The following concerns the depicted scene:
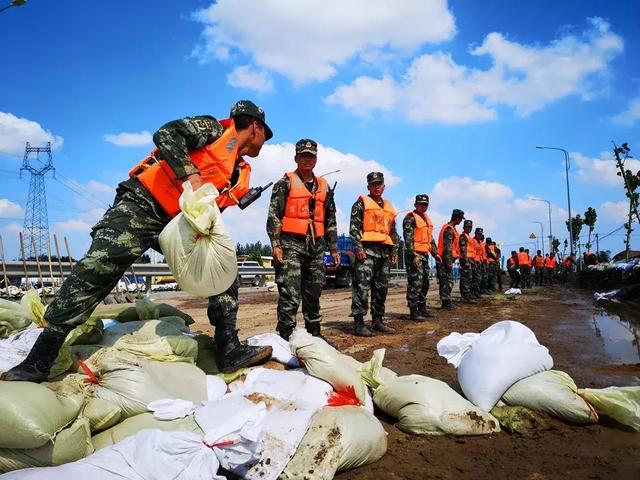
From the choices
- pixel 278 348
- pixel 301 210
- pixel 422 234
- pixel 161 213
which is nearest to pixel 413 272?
pixel 422 234

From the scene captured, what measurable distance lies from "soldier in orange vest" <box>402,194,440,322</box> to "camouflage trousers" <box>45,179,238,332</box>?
543 centimetres

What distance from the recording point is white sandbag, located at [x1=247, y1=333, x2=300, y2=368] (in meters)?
2.89

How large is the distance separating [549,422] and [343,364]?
3.66ft

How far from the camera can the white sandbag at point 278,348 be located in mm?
2889

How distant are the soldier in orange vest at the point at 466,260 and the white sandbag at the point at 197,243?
9.46 metres

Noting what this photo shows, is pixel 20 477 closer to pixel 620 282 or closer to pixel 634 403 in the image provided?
pixel 634 403

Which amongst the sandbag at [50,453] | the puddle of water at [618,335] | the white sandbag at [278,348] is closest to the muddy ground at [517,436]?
the puddle of water at [618,335]

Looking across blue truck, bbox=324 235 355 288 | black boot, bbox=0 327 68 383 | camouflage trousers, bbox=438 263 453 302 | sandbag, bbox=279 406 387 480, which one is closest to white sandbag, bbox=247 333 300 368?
sandbag, bbox=279 406 387 480

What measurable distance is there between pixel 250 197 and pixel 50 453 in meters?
1.67

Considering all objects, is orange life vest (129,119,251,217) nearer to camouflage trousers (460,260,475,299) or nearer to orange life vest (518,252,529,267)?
camouflage trousers (460,260,475,299)

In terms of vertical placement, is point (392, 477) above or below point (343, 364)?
below

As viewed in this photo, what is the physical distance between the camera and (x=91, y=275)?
2277 mm

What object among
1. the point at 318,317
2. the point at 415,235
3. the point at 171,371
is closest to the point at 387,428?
the point at 171,371

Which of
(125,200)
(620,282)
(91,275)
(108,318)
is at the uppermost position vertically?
(125,200)
